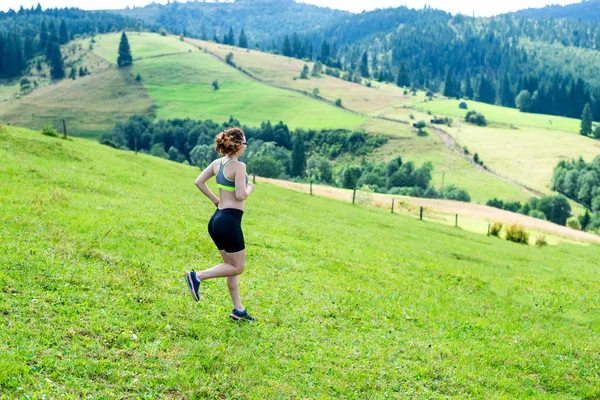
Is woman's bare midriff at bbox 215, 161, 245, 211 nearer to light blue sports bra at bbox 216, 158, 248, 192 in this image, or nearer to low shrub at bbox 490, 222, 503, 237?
light blue sports bra at bbox 216, 158, 248, 192

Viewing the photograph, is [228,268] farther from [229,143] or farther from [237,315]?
[229,143]

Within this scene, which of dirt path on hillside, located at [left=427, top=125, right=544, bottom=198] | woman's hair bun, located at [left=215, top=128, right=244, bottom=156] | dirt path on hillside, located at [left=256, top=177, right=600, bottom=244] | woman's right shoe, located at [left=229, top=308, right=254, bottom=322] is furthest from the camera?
dirt path on hillside, located at [left=427, top=125, right=544, bottom=198]

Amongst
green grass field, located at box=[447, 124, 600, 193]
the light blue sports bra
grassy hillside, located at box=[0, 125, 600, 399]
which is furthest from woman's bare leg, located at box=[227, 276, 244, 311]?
green grass field, located at box=[447, 124, 600, 193]

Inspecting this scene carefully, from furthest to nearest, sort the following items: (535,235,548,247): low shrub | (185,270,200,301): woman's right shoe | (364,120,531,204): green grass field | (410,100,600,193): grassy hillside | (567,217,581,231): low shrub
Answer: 1. (410,100,600,193): grassy hillside
2. (364,120,531,204): green grass field
3. (567,217,581,231): low shrub
4. (535,235,548,247): low shrub
5. (185,270,200,301): woman's right shoe

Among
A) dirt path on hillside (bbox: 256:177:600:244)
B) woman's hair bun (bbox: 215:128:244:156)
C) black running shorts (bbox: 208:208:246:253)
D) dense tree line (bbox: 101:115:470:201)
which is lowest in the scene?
dense tree line (bbox: 101:115:470:201)

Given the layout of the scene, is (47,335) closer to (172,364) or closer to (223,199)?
(172,364)

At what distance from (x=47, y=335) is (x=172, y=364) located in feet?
7.56

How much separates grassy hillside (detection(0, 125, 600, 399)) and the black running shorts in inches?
76.6

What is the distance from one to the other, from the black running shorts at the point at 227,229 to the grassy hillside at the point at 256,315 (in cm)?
195

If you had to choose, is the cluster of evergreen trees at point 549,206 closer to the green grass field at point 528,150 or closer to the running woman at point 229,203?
the green grass field at point 528,150

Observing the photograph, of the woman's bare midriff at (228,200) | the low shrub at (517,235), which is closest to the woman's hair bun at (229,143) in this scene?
the woman's bare midriff at (228,200)

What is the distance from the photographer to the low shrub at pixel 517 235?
54469 millimetres

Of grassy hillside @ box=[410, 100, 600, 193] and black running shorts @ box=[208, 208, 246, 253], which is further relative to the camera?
grassy hillside @ box=[410, 100, 600, 193]

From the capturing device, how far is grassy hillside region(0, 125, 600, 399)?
9.41 m
